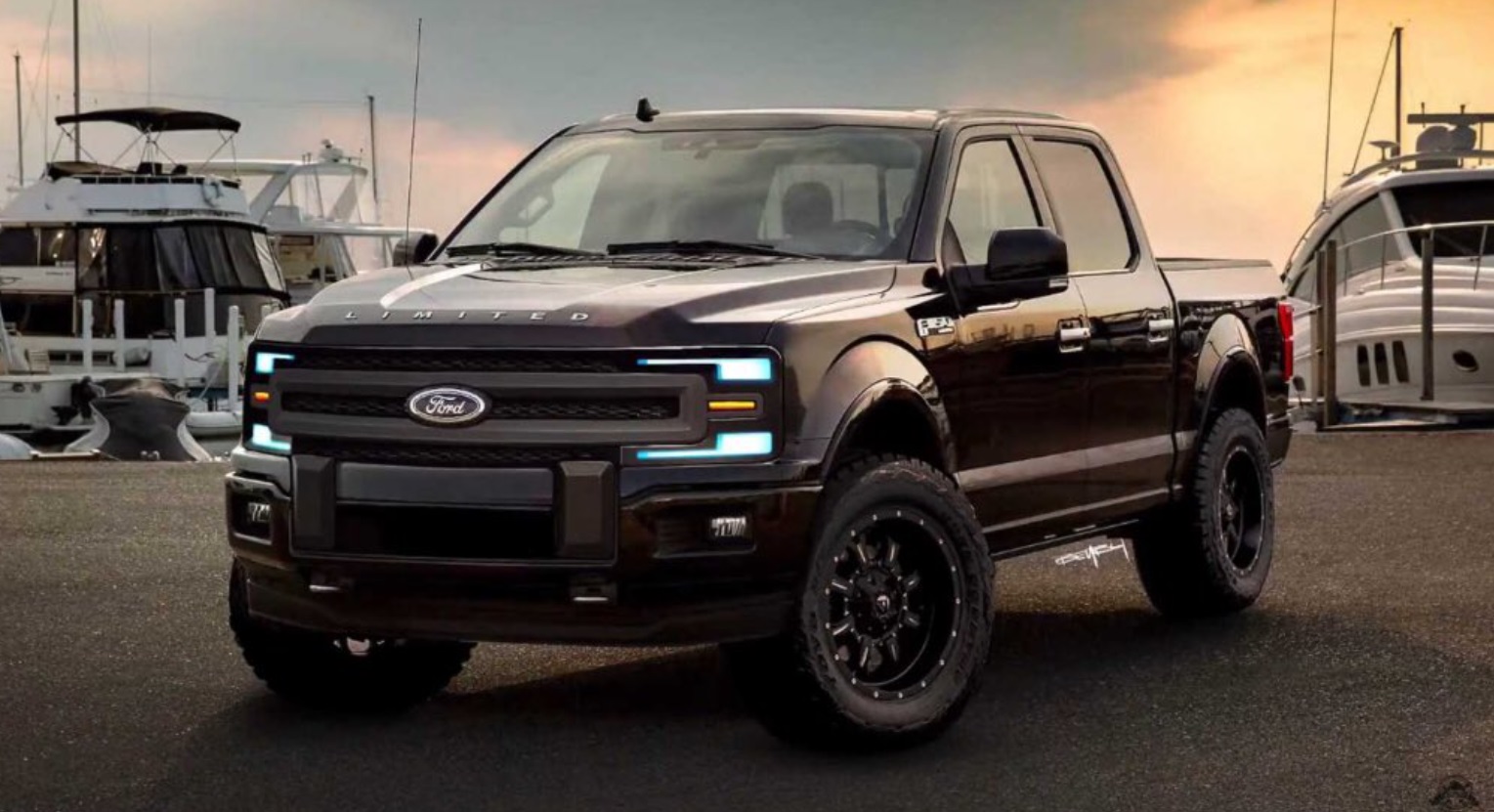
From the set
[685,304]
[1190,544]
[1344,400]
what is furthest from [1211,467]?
[1344,400]

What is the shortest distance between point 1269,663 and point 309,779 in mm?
3583

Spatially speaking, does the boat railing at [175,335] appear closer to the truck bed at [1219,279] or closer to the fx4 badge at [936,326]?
the truck bed at [1219,279]

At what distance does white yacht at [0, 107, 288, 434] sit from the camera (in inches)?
1649

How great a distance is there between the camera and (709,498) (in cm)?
660

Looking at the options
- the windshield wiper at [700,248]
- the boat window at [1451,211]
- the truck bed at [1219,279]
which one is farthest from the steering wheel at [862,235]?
the boat window at [1451,211]

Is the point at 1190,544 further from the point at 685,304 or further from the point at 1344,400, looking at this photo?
the point at 1344,400

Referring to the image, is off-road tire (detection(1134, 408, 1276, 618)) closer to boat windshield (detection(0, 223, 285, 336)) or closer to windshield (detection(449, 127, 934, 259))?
windshield (detection(449, 127, 934, 259))

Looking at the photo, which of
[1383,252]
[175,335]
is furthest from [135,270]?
[1383,252]

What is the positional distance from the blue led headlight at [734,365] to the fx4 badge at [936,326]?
0.91 meters

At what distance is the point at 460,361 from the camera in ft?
21.9

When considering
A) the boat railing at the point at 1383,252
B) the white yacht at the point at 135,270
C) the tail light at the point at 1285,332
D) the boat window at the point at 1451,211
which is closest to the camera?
the tail light at the point at 1285,332

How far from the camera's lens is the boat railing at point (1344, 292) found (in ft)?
78.6

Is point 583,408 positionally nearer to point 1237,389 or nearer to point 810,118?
point 810,118

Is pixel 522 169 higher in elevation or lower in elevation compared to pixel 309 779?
higher
